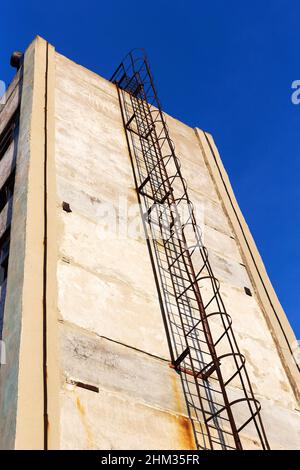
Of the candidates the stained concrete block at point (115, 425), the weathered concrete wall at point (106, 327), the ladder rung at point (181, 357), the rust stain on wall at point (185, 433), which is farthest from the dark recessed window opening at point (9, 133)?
the rust stain on wall at point (185, 433)

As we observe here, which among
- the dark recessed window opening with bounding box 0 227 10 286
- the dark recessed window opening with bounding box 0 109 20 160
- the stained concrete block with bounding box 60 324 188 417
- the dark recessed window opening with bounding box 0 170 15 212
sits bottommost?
the stained concrete block with bounding box 60 324 188 417

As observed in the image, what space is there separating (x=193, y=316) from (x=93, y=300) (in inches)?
94.2

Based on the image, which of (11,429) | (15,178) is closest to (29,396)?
(11,429)

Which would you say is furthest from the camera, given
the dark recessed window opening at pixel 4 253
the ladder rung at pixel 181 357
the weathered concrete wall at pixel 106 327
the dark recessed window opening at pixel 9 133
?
the dark recessed window opening at pixel 9 133

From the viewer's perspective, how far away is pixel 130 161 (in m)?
14.4

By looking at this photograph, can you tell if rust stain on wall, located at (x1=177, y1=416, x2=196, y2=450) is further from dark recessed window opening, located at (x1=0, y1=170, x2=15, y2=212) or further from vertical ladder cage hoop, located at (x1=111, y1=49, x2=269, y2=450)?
dark recessed window opening, located at (x1=0, y1=170, x2=15, y2=212)

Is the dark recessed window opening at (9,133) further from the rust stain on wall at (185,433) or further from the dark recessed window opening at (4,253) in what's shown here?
the rust stain on wall at (185,433)

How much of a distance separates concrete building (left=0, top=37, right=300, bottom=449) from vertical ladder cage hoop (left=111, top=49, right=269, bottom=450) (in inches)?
3.7

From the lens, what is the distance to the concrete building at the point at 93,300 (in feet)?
25.3

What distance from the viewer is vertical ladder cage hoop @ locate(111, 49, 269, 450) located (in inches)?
364

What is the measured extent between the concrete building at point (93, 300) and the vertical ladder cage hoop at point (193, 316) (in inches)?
3.7

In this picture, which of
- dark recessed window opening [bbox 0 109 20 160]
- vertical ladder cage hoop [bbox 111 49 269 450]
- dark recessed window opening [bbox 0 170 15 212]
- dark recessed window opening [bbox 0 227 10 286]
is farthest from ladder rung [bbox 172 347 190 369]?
dark recessed window opening [bbox 0 109 20 160]

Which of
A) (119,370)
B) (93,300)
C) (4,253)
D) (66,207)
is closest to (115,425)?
(119,370)

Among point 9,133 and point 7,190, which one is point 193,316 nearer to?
point 7,190
